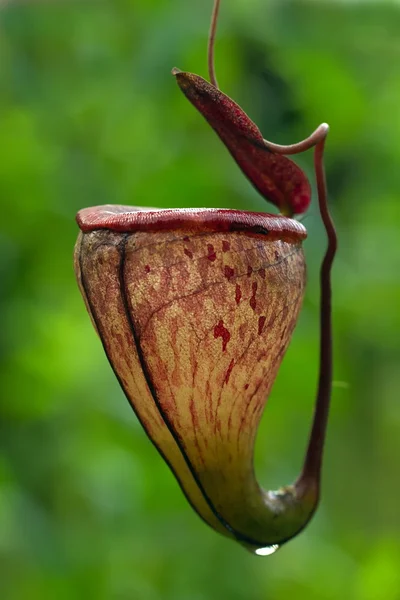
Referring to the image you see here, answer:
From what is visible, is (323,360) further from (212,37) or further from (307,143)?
(212,37)

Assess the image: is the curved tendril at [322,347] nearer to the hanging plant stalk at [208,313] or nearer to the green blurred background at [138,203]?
the hanging plant stalk at [208,313]

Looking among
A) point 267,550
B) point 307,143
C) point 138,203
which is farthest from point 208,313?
point 138,203

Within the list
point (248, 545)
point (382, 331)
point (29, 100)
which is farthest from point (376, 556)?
point (29, 100)

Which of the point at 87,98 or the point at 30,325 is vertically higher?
the point at 87,98

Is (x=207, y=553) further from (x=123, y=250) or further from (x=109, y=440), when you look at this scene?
(x=123, y=250)

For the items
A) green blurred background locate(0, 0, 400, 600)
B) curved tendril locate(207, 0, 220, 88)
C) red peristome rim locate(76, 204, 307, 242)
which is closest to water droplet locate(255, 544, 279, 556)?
red peristome rim locate(76, 204, 307, 242)

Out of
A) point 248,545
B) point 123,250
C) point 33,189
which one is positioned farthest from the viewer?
point 33,189

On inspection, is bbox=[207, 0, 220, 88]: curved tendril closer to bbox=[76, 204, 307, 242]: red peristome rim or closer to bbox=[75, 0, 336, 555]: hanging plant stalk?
bbox=[75, 0, 336, 555]: hanging plant stalk
